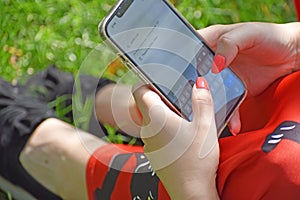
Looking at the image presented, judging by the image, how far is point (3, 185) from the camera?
55.2 inches

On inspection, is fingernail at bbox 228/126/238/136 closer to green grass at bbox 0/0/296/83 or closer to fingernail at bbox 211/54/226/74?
fingernail at bbox 211/54/226/74

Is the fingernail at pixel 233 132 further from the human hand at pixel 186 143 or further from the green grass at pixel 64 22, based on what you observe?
the green grass at pixel 64 22

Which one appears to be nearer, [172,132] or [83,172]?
[172,132]

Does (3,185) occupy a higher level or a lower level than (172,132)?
lower

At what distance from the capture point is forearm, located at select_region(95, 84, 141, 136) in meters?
1.27

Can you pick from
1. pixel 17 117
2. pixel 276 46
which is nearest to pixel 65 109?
Result: pixel 17 117

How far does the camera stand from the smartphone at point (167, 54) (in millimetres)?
927

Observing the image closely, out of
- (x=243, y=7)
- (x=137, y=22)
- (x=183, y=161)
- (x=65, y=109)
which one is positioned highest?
(x=137, y=22)

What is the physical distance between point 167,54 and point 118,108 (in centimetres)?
35

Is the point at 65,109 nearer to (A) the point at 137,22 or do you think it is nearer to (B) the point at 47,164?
(B) the point at 47,164

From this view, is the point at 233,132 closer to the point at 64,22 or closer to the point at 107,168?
the point at 107,168

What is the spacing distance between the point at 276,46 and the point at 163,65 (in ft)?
0.55

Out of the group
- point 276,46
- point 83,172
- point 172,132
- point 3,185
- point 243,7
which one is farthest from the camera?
point 243,7

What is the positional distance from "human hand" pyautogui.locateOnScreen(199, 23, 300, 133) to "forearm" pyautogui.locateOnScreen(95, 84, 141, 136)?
0.24 metres
